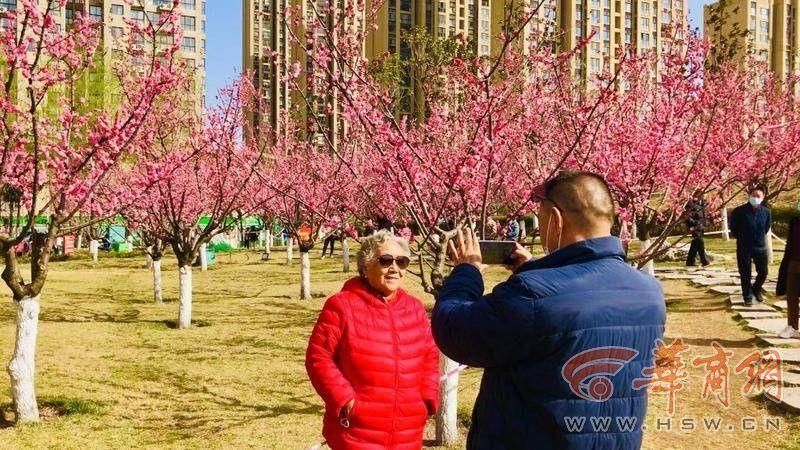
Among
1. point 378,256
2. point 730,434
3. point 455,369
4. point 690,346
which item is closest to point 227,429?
point 455,369

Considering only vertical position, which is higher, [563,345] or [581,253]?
[581,253]

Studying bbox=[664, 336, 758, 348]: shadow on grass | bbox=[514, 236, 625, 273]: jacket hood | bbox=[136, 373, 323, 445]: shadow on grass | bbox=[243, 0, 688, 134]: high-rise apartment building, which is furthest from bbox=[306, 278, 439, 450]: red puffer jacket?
bbox=[243, 0, 688, 134]: high-rise apartment building

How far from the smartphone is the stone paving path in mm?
5795

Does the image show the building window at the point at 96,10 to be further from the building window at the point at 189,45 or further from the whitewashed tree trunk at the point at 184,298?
the whitewashed tree trunk at the point at 184,298

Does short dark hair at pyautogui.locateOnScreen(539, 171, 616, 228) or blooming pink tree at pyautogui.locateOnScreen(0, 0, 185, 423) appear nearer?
short dark hair at pyautogui.locateOnScreen(539, 171, 616, 228)

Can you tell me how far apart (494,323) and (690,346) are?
30.3 ft

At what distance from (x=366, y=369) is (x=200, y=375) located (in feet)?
20.7

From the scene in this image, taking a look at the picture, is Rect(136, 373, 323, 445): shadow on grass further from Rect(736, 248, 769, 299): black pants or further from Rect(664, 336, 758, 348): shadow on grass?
Rect(736, 248, 769, 299): black pants

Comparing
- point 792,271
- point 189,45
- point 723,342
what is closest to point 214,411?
point 723,342

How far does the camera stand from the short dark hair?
7.44ft

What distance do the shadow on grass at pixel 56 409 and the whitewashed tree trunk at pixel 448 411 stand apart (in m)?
3.82

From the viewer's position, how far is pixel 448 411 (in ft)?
22.2

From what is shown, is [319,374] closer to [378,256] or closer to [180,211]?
[378,256]

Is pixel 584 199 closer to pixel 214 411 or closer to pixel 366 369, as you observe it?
→ pixel 366 369
